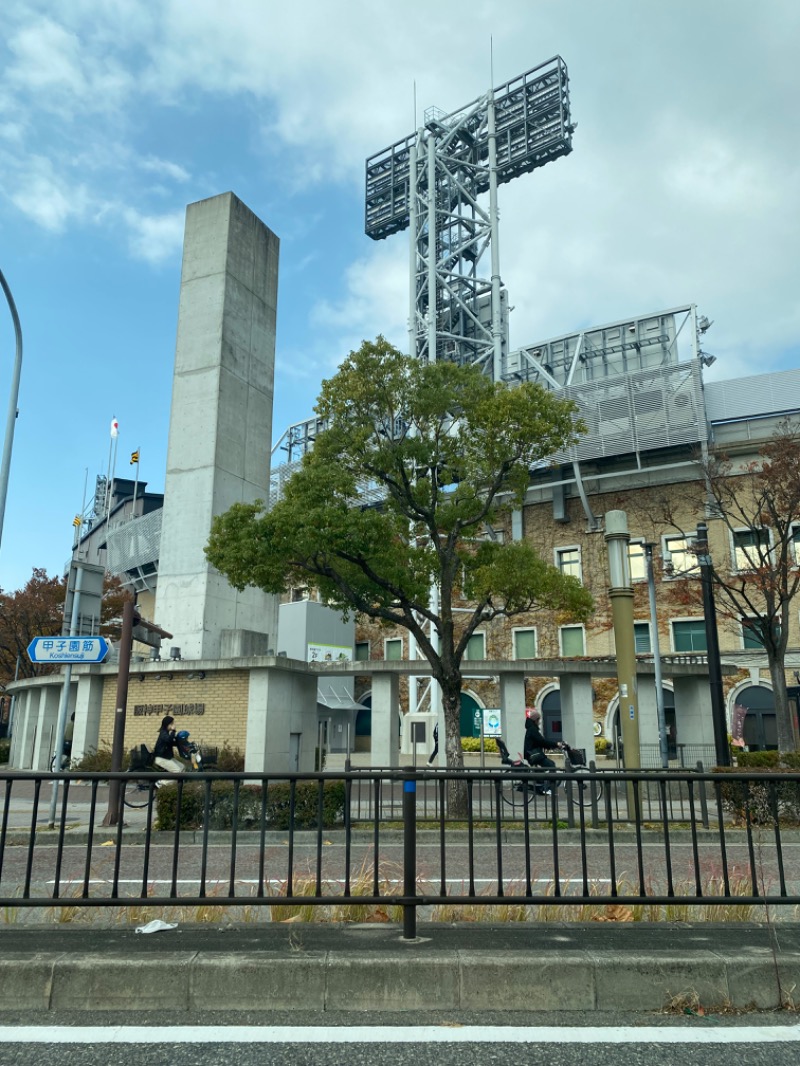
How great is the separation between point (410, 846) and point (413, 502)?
491 inches

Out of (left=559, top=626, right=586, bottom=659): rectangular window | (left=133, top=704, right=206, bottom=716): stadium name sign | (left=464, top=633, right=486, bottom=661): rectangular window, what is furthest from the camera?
(left=464, top=633, right=486, bottom=661): rectangular window

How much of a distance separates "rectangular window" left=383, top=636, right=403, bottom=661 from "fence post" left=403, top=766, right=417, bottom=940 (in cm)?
4362

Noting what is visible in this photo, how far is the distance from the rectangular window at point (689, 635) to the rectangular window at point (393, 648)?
16074 millimetres

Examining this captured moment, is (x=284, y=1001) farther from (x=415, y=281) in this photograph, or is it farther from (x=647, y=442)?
(x=415, y=281)

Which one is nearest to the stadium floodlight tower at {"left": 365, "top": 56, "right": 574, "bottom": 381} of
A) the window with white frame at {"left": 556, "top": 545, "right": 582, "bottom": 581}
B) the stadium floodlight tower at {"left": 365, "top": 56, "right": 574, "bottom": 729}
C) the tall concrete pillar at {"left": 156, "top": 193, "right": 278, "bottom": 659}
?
the stadium floodlight tower at {"left": 365, "top": 56, "right": 574, "bottom": 729}

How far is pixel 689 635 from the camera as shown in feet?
128

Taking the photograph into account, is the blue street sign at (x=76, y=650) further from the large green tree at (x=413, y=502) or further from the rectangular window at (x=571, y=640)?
the rectangular window at (x=571, y=640)

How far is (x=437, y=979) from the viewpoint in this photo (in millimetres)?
4457

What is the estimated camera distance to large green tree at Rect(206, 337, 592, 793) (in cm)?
1630

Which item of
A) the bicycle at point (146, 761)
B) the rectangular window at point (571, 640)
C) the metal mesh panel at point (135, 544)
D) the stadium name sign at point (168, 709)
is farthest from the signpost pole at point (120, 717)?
the metal mesh panel at point (135, 544)

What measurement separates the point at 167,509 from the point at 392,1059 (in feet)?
73.8

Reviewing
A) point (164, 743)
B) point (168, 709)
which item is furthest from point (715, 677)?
point (168, 709)

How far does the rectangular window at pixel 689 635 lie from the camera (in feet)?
127

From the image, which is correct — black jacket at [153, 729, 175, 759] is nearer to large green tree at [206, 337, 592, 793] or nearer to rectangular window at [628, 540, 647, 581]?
large green tree at [206, 337, 592, 793]
